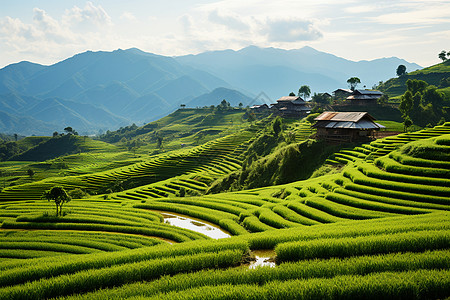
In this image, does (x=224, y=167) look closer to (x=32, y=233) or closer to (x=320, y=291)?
(x=32, y=233)

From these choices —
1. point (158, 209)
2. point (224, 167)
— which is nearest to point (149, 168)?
point (224, 167)

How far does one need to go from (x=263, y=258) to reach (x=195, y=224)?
13021mm

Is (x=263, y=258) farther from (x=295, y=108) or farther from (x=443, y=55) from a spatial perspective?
(x=443, y=55)

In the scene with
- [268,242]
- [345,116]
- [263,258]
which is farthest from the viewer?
[345,116]

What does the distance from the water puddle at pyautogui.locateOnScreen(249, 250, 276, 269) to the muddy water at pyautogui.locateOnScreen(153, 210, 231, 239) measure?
8140 mm

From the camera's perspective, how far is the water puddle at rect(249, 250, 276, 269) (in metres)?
14.4

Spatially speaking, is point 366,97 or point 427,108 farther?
point 366,97

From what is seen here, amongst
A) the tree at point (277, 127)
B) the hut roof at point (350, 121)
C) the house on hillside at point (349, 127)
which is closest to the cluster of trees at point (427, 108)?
the tree at point (277, 127)

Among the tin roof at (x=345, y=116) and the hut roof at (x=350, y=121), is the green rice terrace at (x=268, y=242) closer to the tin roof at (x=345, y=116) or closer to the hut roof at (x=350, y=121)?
the hut roof at (x=350, y=121)

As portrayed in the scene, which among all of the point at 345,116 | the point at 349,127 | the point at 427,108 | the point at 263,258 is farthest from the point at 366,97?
the point at 263,258

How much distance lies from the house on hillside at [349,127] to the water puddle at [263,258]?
40782mm

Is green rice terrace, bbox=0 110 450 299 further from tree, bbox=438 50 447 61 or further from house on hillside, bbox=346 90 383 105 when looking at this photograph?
tree, bbox=438 50 447 61

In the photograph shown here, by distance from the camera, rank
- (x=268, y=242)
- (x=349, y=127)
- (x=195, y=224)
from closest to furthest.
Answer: (x=268, y=242), (x=195, y=224), (x=349, y=127)

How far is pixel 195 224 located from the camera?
2717cm
